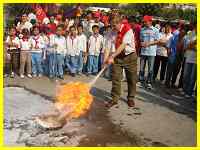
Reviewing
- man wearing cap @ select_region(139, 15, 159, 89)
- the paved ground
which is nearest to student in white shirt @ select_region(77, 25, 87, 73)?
the paved ground

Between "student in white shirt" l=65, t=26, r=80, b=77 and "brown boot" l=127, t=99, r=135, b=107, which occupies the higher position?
"student in white shirt" l=65, t=26, r=80, b=77

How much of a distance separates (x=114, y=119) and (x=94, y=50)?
470 cm

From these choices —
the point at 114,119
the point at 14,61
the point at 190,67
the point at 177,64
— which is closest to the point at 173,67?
the point at 177,64

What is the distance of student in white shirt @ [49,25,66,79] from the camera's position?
1131 centimetres

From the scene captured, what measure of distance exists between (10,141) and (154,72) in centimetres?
621

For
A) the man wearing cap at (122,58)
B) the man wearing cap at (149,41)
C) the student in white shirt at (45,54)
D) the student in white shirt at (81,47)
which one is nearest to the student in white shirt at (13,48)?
the student in white shirt at (45,54)

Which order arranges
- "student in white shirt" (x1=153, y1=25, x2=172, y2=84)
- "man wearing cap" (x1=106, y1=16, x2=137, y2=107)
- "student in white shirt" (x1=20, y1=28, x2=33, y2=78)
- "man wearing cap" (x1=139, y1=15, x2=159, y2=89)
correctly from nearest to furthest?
"man wearing cap" (x1=106, y1=16, x2=137, y2=107)
"man wearing cap" (x1=139, y1=15, x2=159, y2=89)
"student in white shirt" (x1=153, y1=25, x2=172, y2=84)
"student in white shirt" (x1=20, y1=28, x2=33, y2=78)

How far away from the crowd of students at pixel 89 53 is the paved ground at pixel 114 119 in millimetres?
751

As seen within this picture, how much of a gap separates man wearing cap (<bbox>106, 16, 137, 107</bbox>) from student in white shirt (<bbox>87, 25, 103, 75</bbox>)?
3588 mm

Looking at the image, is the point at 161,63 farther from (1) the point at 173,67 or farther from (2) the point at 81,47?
(2) the point at 81,47

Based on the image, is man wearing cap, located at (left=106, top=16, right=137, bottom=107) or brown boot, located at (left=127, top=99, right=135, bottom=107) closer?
man wearing cap, located at (left=106, top=16, right=137, bottom=107)

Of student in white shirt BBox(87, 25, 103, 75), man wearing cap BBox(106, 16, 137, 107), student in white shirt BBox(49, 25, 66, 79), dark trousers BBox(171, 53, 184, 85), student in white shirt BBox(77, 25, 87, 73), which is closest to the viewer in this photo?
man wearing cap BBox(106, 16, 137, 107)

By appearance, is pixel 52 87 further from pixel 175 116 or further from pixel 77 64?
pixel 175 116

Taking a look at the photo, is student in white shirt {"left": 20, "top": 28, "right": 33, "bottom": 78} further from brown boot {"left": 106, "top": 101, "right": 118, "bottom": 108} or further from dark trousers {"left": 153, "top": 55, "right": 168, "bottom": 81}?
dark trousers {"left": 153, "top": 55, "right": 168, "bottom": 81}
